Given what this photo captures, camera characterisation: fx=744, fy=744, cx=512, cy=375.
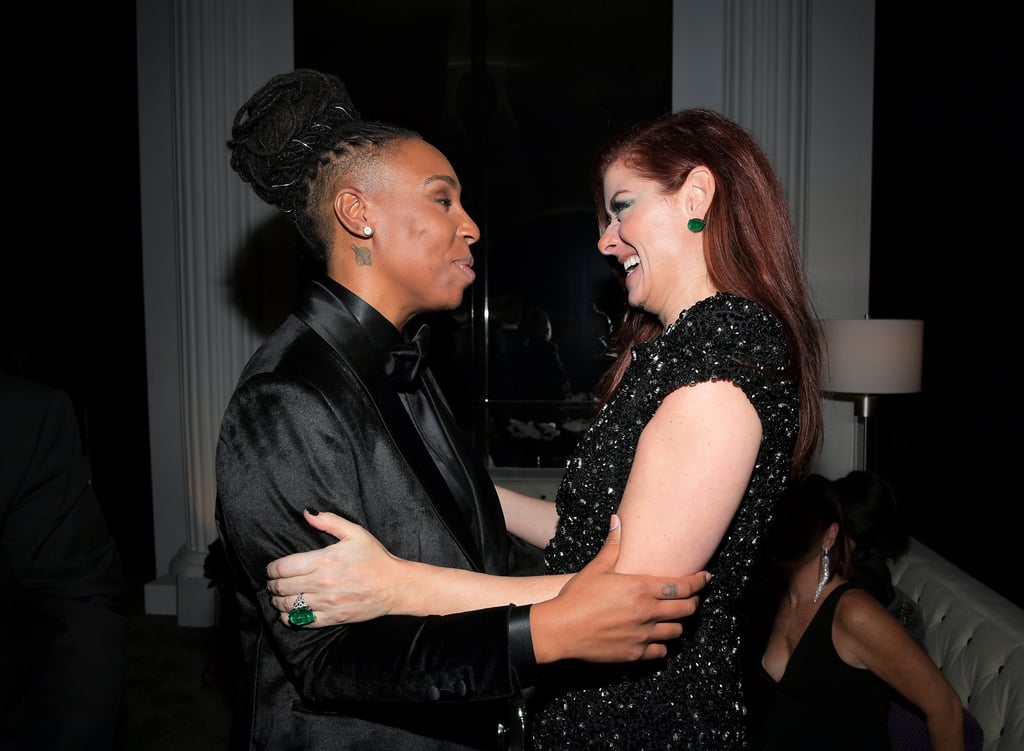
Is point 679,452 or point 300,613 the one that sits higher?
point 679,452

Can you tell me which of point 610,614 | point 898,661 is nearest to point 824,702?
point 898,661

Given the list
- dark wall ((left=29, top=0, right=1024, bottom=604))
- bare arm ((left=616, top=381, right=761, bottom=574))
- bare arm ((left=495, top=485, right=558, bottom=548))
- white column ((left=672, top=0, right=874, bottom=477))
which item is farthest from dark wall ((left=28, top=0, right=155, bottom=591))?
bare arm ((left=616, top=381, right=761, bottom=574))

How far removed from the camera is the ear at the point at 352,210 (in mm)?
1501

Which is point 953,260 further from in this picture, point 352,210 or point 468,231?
point 352,210

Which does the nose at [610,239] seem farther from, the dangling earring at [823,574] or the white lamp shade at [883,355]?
the white lamp shade at [883,355]

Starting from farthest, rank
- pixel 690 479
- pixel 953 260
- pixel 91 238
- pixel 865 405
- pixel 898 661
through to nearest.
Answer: pixel 91 238
pixel 865 405
pixel 953 260
pixel 898 661
pixel 690 479

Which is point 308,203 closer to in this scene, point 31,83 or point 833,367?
point 833,367

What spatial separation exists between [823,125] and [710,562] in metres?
3.74

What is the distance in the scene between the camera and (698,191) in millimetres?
1301

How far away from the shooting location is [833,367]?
13.0 ft

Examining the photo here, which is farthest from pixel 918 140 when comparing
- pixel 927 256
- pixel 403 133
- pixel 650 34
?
pixel 403 133

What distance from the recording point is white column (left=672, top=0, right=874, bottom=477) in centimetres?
421

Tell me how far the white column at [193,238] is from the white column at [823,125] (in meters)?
2.88


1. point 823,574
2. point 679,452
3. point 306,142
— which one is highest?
point 306,142
